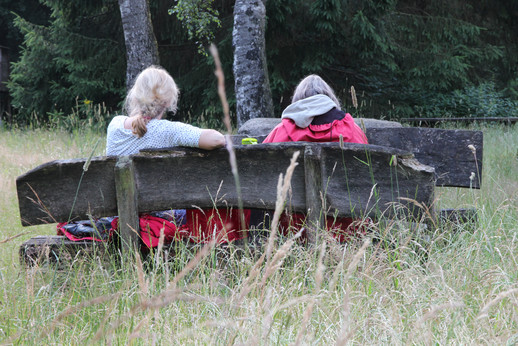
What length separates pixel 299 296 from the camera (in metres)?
2.60

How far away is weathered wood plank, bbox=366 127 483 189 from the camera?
362 cm

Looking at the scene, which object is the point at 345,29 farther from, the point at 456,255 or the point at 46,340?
the point at 46,340

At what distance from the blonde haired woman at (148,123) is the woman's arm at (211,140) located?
255 millimetres

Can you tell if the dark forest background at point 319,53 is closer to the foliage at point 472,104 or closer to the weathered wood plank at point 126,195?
the foliage at point 472,104

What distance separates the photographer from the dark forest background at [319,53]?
41.7ft

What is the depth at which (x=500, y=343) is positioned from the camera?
1.78 meters

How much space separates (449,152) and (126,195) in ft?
7.03

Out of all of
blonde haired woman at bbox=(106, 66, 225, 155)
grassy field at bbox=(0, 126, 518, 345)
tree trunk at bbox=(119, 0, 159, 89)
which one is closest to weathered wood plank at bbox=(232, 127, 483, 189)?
grassy field at bbox=(0, 126, 518, 345)

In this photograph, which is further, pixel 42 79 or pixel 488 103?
pixel 488 103

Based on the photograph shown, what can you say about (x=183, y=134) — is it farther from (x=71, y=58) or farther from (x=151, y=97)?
(x=71, y=58)

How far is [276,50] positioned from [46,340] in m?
11.5

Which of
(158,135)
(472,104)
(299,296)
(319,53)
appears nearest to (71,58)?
(319,53)

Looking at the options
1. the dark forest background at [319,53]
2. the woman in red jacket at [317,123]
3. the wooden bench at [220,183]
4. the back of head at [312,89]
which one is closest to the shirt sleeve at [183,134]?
the wooden bench at [220,183]

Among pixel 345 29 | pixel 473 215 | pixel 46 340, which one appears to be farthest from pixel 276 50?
pixel 46 340
